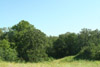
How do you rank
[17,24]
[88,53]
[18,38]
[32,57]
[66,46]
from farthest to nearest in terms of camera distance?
[66,46] → [17,24] → [18,38] → [32,57] → [88,53]

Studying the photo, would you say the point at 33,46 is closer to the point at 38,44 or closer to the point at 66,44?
the point at 38,44

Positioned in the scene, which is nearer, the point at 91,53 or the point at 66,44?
the point at 91,53

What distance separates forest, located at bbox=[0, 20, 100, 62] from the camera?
36.0 metres

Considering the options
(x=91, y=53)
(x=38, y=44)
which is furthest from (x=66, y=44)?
(x=91, y=53)

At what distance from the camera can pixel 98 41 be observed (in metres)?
49.2

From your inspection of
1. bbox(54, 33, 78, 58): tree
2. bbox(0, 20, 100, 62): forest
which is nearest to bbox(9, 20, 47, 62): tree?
bbox(0, 20, 100, 62): forest

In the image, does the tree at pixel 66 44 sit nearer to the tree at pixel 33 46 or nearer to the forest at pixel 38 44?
the forest at pixel 38 44

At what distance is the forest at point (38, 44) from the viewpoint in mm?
35969

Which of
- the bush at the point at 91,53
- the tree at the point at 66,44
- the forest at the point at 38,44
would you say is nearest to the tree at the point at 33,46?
the forest at the point at 38,44

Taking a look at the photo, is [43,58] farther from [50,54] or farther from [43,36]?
[50,54]

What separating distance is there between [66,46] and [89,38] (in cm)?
1053

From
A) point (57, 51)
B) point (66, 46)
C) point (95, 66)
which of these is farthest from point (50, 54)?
point (95, 66)

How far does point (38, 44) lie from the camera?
3834 centimetres

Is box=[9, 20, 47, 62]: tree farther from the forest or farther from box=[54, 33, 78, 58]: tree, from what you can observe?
box=[54, 33, 78, 58]: tree
